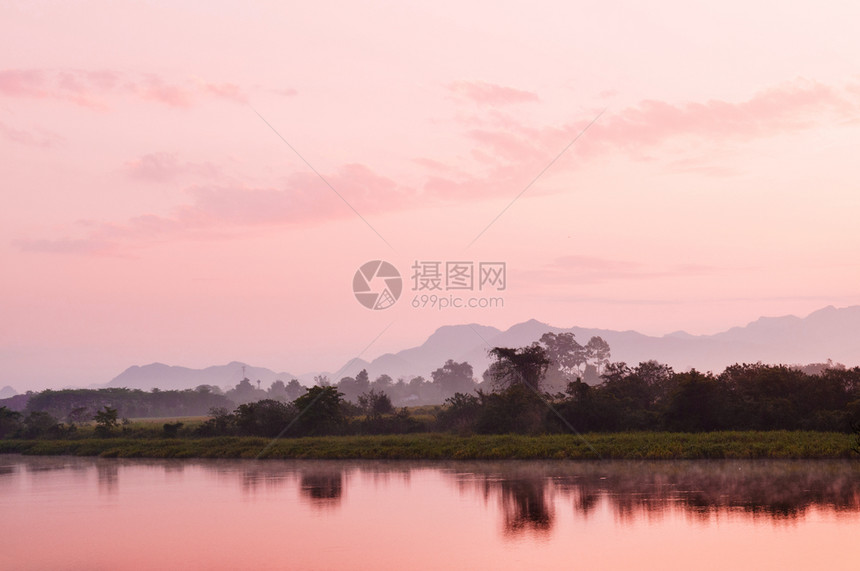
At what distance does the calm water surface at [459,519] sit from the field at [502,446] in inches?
71.3

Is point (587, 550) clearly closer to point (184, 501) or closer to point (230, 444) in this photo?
point (184, 501)

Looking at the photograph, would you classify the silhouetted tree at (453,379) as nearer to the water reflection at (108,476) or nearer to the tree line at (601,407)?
the tree line at (601,407)

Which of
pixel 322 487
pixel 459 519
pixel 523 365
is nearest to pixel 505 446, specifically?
pixel 322 487

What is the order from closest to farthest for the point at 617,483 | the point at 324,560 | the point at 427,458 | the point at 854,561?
the point at 854,561, the point at 324,560, the point at 617,483, the point at 427,458

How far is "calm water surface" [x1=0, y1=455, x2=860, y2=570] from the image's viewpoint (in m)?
19.0

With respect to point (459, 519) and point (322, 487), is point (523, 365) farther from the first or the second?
point (459, 519)

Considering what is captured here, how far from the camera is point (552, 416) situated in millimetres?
45750

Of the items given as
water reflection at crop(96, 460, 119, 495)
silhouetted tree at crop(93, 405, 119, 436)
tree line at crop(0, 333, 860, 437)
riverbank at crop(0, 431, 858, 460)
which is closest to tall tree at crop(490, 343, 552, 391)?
tree line at crop(0, 333, 860, 437)

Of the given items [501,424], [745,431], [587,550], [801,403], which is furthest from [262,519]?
[801,403]

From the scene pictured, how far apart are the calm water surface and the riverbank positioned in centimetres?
187

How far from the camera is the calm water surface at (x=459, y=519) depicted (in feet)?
62.3

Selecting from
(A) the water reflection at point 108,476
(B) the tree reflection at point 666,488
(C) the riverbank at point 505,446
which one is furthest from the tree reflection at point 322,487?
(A) the water reflection at point 108,476

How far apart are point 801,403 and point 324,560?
101ft

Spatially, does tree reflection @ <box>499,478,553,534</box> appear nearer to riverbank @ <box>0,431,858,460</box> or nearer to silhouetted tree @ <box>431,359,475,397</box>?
riverbank @ <box>0,431,858,460</box>
